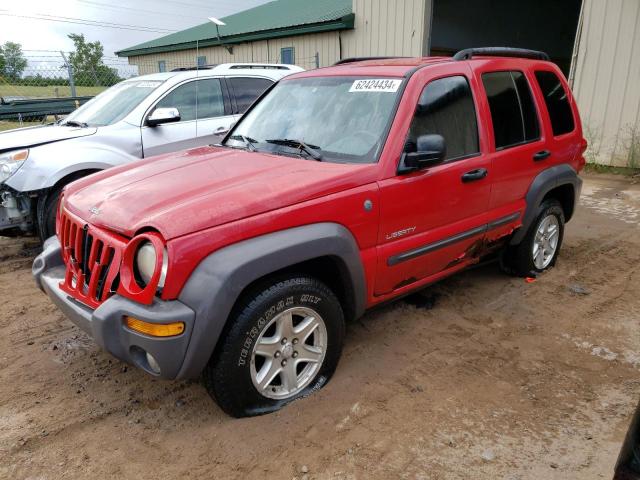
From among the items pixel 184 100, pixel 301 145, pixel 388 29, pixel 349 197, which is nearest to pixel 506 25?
pixel 388 29

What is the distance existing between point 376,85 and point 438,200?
86 cm

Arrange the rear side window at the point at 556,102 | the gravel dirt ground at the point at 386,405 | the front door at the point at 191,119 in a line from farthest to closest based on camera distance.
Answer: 1. the front door at the point at 191,119
2. the rear side window at the point at 556,102
3. the gravel dirt ground at the point at 386,405

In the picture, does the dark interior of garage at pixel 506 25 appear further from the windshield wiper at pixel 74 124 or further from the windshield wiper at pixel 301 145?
the windshield wiper at pixel 301 145

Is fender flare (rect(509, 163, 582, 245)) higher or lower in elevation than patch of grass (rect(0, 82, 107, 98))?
lower

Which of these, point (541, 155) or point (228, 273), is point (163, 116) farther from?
point (541, 155)

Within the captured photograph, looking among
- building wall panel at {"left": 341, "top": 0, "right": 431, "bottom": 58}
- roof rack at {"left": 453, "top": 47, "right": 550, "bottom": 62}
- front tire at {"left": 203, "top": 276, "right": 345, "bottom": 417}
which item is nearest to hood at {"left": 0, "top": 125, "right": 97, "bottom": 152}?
front tire at {"left": 203, "top": 276, "right": 345, "bottom": 417}

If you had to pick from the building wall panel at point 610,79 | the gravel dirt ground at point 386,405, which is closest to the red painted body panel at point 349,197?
the gravel dirt ground at point 386,405

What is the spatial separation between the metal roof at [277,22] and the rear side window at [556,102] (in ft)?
33.2

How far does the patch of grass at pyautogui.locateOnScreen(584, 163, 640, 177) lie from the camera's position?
9.38 metres

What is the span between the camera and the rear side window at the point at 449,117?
10.8ft

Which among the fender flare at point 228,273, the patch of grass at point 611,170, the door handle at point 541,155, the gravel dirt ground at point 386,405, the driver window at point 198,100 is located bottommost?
the gravel dirt ground at point 386,405

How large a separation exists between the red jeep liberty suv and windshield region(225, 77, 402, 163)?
0.04ft

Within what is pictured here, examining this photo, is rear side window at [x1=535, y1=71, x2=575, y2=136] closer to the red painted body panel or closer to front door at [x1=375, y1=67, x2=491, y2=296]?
the red painted body panel

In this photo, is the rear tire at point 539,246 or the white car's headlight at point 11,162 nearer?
the rear tire at point 539,246
